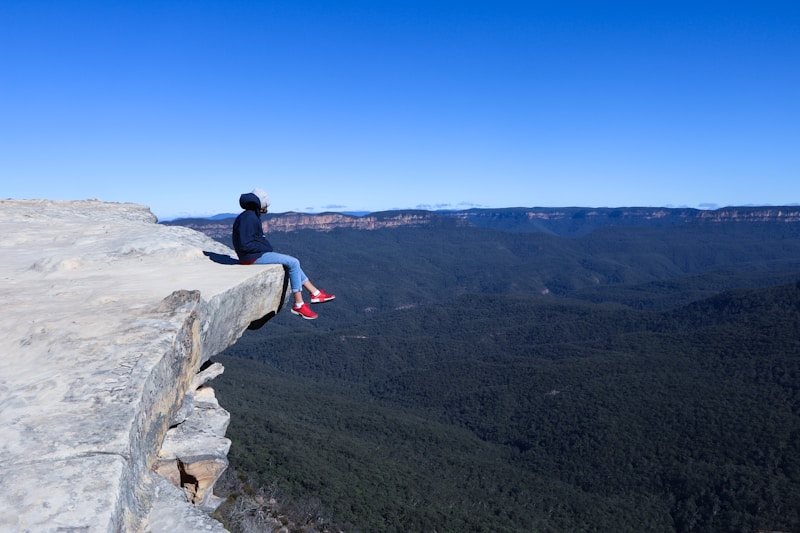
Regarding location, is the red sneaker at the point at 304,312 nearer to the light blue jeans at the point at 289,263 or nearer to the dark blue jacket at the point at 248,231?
the light blue jeans at the point at 289,263

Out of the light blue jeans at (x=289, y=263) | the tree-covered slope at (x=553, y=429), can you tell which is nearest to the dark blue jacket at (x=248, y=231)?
the light blue jeans at (x=289, y=263)

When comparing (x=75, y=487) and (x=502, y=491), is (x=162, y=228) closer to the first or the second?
(x=75, y=487)

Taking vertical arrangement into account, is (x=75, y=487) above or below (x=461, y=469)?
above

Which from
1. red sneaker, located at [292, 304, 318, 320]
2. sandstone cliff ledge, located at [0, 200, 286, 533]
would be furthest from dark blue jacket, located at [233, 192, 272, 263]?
red sneaker, located at [292, 304, 318, 320]

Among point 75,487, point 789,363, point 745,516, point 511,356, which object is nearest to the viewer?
point 75,487

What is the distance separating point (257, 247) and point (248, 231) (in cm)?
36

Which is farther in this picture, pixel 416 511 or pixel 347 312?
pixel 347 312

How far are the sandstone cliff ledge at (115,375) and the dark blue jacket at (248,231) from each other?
1.43 ft

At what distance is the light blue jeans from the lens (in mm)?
10359

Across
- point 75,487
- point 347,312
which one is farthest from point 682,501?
point 347,312

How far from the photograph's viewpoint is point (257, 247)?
1050 centimetres

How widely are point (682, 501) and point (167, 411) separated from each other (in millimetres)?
50383

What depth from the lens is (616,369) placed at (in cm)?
7106

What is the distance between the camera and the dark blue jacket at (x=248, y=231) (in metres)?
10.4
